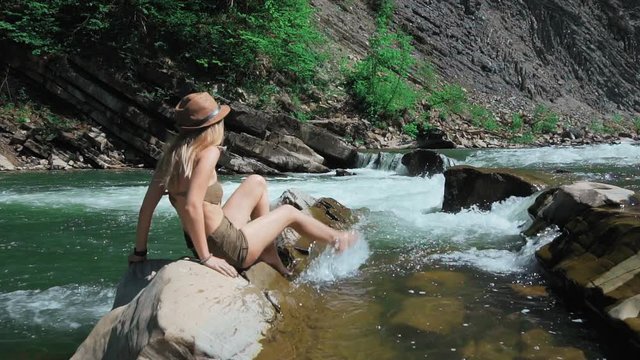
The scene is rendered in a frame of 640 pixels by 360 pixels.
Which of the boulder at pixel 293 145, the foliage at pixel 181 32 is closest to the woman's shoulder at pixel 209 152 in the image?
the boulder at pixel 293 145

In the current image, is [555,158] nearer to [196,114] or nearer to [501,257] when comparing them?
[501,257]

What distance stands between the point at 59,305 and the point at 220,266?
2.22 meters

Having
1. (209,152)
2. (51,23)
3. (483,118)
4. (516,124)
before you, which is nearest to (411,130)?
(483,118)

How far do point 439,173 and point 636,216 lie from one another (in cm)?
1087

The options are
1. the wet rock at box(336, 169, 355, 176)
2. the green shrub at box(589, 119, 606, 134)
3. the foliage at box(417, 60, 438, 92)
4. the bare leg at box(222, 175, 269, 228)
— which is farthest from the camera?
the green shrub at box(589, 119, 606, 134)

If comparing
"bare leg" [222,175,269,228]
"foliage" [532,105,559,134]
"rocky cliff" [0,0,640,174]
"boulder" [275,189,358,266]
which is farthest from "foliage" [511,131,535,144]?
"bare leg" [222,175,269,228]

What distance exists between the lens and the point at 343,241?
5238mm

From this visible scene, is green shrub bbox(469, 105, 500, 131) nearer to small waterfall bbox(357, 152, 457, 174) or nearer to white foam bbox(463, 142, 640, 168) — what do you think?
white foam bbox(463, 142, 640, 168)

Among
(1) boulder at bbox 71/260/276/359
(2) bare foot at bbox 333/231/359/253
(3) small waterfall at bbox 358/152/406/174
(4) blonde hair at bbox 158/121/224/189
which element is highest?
(4) blonde hair at bbox 158/121/224/189

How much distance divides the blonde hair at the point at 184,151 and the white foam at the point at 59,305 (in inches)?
69.1

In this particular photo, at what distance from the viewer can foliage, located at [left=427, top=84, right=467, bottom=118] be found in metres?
27.4

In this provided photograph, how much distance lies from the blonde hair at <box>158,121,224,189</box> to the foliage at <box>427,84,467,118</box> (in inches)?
954

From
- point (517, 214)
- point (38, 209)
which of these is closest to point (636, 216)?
point (517, 214)

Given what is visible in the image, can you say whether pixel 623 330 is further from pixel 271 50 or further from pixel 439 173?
pixel 271 50
